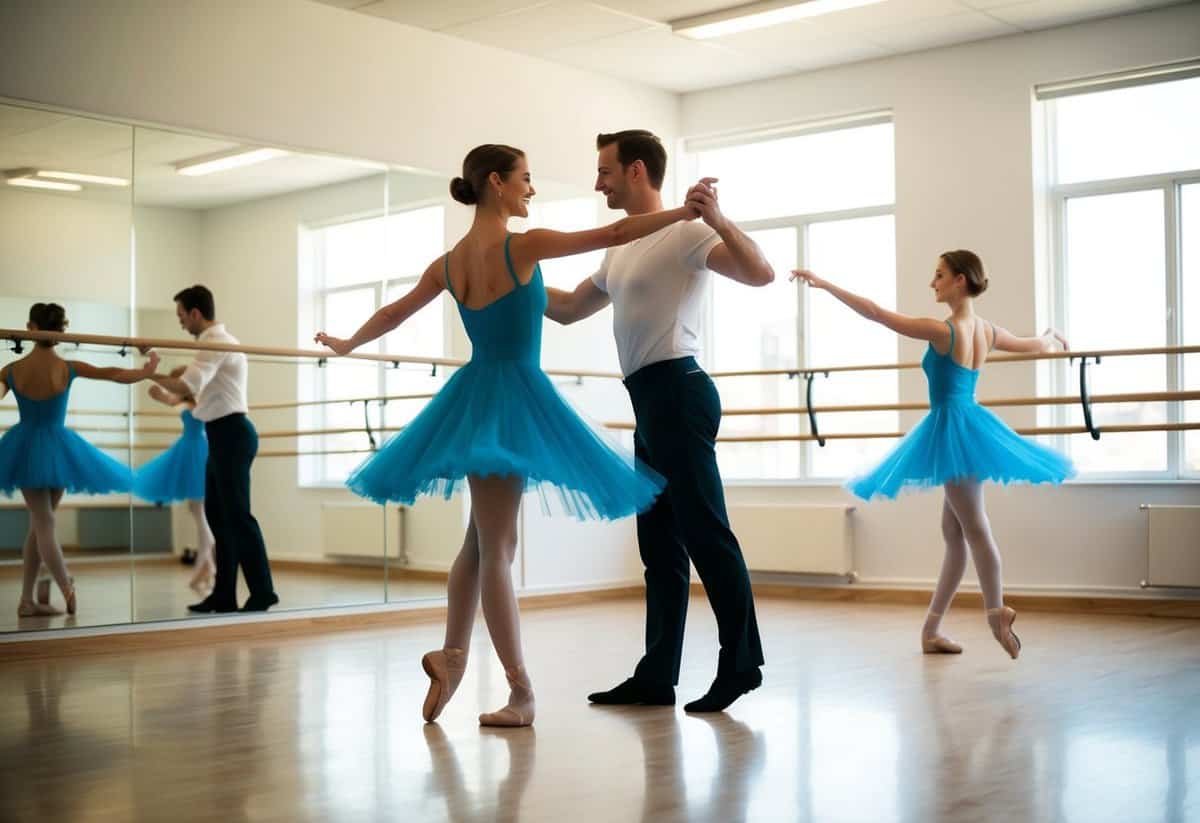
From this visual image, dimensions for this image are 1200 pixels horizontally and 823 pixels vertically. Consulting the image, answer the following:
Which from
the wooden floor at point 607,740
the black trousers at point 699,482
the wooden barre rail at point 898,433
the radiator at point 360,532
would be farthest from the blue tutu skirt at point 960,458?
the radiator at point 360,532

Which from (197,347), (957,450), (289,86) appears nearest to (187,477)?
(197,347)

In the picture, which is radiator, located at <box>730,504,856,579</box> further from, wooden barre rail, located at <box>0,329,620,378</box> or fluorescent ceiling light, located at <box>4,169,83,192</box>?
fluorescent ceiling light, located at <box>4,169,83,192</box>

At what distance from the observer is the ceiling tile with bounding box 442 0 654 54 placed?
5984mm

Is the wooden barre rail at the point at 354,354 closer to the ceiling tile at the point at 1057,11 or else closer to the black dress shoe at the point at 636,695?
the ceiling tile at the point at 1057,11

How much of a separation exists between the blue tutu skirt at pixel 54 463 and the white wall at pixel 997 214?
3543 mm

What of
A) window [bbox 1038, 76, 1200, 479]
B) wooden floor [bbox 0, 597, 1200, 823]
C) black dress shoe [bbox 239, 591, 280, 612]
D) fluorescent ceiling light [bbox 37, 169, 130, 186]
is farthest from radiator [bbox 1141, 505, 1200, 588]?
fluorescent ceiling light [bbox 37, 169, 130, 186]

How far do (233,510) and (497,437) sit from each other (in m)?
2.66

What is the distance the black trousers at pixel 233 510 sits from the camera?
207 inches

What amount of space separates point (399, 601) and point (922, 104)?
11.4 feet

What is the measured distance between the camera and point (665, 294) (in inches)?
133

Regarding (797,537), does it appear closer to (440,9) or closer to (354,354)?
(354,354)

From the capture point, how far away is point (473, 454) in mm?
2967

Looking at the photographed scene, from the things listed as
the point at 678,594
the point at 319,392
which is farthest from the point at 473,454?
the point at 319,392

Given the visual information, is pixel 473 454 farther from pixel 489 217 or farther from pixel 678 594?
pixel 678 594
